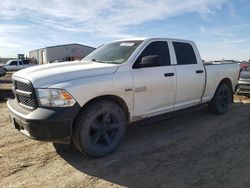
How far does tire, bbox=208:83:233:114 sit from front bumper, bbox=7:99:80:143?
446 centimetres

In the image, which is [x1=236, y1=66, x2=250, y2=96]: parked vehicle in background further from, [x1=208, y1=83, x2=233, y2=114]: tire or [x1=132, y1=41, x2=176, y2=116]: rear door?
[x1=132, y1=41, x2=176, y2=116]: rear door

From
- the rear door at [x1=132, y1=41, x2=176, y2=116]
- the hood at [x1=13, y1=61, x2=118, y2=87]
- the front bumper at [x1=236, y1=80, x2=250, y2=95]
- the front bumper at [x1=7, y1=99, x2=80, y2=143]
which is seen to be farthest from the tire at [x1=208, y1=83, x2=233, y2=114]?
the front bumper at [x1=7, y1=99, x2=80, y2=143]

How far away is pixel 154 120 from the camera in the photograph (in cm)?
512

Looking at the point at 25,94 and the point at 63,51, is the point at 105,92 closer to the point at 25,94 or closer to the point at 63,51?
the point at 25,94

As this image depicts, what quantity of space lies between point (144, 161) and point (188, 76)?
239 centimetres

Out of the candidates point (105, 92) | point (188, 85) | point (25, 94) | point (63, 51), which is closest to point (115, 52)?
point (105, 92)

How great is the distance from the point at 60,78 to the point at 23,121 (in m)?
0.81

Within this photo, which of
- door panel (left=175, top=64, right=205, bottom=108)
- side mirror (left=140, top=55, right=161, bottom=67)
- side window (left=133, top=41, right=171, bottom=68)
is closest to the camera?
side mirror (left=140, top=55, right=161, bottom=67)

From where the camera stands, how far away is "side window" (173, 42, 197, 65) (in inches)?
227

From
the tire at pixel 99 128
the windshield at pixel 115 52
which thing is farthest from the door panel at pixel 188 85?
the tire at pixel 99 128

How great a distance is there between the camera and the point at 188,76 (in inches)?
228

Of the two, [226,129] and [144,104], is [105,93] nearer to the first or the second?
[144,104]

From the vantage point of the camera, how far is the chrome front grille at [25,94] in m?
3.87

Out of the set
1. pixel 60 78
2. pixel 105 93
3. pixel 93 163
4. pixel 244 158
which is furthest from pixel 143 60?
pixel 244 158
